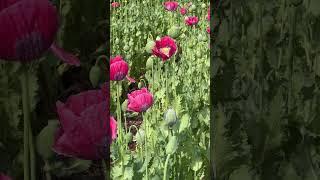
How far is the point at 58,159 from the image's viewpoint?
3.64ft

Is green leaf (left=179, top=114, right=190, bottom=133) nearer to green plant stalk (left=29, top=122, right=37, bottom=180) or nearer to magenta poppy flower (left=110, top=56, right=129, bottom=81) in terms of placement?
magenta poppy flower (left=110, top=56, right=129, bottom=81)

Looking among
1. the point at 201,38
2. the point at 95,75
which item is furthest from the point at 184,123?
the point at 95,75

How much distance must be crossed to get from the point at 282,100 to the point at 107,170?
0.51 m

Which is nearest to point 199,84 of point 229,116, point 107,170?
point 229,116

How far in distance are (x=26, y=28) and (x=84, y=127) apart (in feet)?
0.70

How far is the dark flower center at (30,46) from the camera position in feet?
3.41

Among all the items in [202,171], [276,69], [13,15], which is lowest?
[202,171]

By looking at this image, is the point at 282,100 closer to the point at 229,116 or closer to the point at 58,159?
the point at 229,116

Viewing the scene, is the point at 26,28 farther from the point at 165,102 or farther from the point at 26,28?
the point at 165,102

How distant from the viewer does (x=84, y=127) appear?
108 cm

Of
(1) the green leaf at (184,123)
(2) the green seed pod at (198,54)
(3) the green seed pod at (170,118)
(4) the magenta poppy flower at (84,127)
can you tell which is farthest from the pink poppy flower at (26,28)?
(2) the green seed pod at (198,54)

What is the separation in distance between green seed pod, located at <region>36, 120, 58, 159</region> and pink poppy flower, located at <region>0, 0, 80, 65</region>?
136mm

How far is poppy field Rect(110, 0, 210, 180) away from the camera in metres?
1.62

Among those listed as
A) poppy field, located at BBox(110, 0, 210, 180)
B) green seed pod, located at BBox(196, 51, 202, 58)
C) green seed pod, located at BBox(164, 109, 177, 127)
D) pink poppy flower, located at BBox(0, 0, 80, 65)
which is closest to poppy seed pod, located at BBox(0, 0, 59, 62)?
pink poppy flower, located at BBox(0, 0, 80, 65)
